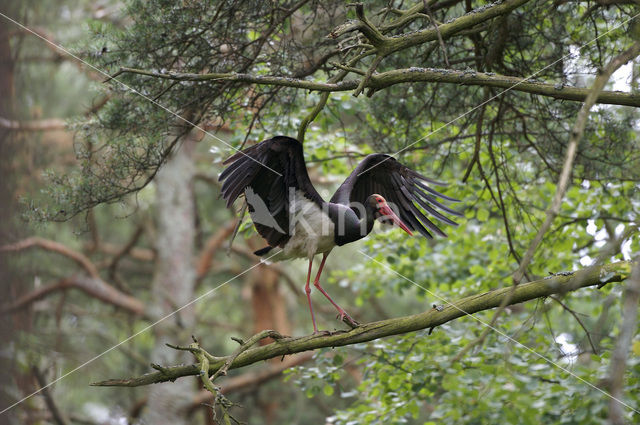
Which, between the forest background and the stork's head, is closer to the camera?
the forest background

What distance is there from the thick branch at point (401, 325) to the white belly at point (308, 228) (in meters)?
0.85

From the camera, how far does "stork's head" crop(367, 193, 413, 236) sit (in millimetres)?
4398

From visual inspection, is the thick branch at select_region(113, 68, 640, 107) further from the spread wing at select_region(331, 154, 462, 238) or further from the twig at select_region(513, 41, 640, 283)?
the spread wing at select_region(331, 154, 462, 238)

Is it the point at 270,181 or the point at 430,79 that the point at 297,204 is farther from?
the point at 430,79

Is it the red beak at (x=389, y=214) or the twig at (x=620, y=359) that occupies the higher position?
the red beak at (x=389, y=214)

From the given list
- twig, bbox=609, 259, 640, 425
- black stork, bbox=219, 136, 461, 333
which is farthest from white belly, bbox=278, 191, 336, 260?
twig, bbox=609, 259, 640, 425

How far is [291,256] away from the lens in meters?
4.47

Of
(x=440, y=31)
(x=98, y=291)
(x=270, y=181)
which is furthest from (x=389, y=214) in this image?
(x=98, y=291)

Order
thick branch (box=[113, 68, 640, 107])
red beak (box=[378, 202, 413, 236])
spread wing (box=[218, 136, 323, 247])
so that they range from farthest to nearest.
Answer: red beak (box=[378, 202, 413, 236]), spread wing (box=[218, 136, 323, 247]), thick branch (box=[113, 68, 640, 107])

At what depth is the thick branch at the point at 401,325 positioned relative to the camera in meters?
3.10

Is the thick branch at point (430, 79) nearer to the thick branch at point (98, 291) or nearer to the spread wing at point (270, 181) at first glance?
the spread wing at point (270, 181)

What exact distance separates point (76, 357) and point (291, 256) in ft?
7.32

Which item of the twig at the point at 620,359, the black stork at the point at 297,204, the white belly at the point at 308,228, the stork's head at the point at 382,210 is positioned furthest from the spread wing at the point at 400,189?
the twig at the point at 620,359

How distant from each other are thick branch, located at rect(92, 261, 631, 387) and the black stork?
20cm
